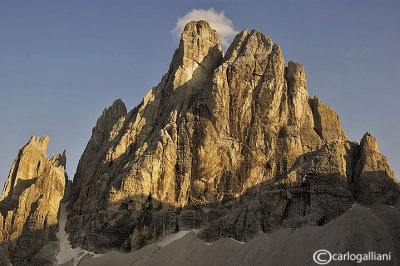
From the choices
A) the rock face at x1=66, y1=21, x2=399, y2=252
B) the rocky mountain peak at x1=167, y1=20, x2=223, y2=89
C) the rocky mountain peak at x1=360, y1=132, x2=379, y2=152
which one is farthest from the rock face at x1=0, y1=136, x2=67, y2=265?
the rocky mountain peak at x1=360, y1=132, x2=379, y2=152

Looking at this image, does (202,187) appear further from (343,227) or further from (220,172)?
(343,227)

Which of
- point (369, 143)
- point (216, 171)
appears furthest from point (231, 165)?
point (369, 143)

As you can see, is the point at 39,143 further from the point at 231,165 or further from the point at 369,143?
the point at 369,143

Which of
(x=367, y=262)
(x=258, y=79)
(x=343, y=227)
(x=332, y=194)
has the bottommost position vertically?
(x=367, y=262)

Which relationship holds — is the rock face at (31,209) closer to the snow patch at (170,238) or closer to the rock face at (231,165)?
the rock face at (231,165)

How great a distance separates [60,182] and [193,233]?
95.8 feet

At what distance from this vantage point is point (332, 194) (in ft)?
232

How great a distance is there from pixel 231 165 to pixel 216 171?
235cm

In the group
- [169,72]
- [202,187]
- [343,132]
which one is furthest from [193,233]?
[169,72]

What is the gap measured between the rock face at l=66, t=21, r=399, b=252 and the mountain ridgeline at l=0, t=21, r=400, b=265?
0.50 feet

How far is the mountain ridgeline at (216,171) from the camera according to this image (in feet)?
237

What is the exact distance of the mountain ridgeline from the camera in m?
72.2

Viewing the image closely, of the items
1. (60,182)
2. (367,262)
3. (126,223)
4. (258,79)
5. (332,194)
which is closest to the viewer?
(367,262)

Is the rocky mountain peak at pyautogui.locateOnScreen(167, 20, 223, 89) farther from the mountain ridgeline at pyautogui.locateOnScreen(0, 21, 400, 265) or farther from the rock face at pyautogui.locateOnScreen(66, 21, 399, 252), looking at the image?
the rock face at pyautogui.locateOnScreen(66, 21, 399, 252)
